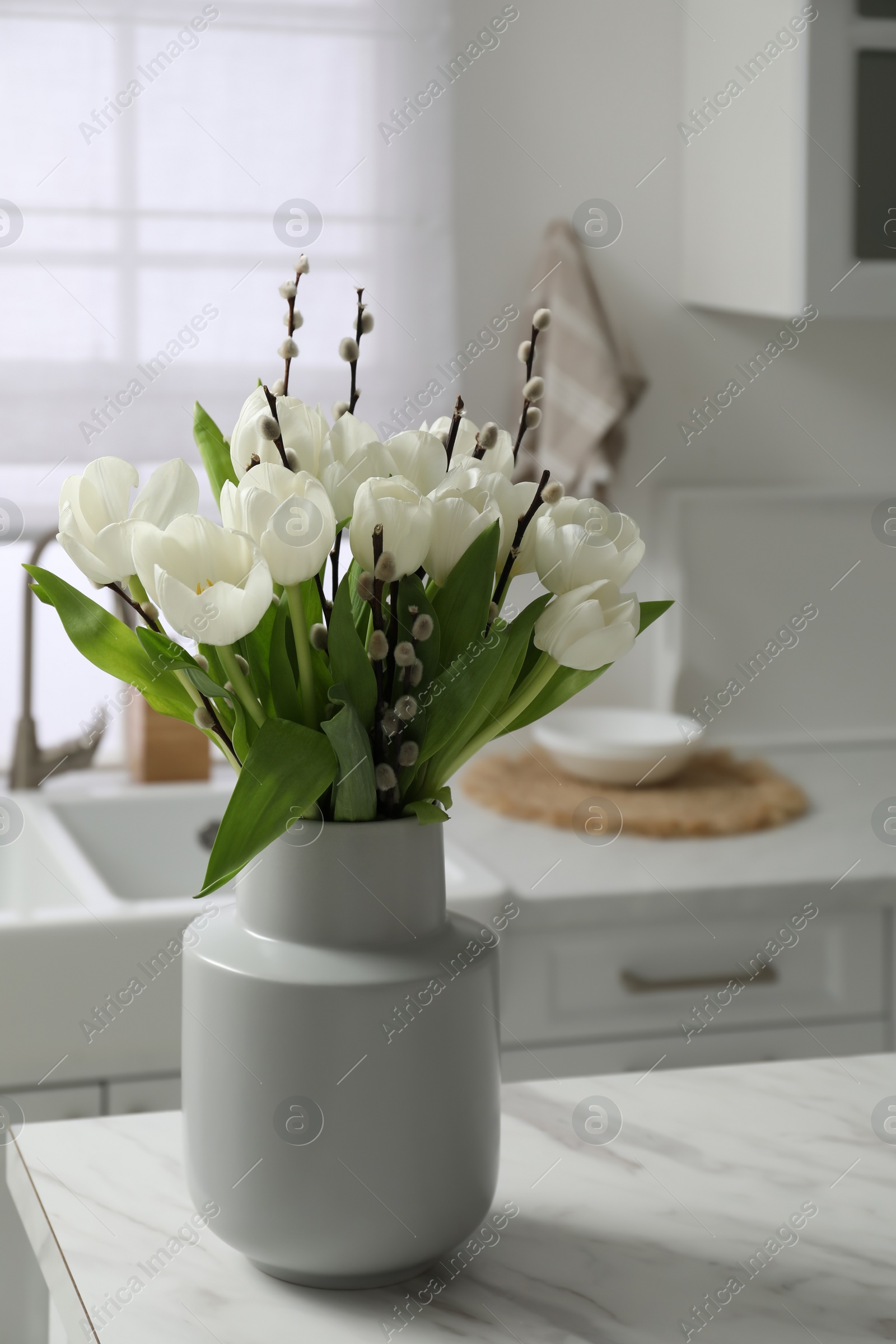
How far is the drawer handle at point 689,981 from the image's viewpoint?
149cm

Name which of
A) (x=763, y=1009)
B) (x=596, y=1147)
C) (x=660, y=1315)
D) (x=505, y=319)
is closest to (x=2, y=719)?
(x=505, y=319)

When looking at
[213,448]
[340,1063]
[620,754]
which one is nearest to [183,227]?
[620,754]

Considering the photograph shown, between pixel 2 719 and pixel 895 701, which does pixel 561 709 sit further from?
pixel 2 719

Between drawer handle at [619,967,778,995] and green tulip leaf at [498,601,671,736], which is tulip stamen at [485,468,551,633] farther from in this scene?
drawer handle at [619,967,778,995]

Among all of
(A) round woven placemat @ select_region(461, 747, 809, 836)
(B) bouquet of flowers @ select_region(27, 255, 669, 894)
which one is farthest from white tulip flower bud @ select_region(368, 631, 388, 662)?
(A) round woven placemat @ select_region(461, 747, 809, 836)

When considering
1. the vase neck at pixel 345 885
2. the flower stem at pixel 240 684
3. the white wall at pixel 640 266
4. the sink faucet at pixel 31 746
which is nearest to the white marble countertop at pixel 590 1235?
the vase neck at pixel 345 885

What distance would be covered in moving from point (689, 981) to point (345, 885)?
0.94 meters

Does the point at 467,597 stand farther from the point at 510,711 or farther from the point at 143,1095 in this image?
the point at 143,1095

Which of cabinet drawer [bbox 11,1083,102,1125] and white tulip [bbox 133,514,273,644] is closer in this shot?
white tulip [bbox 133,514,273,644]

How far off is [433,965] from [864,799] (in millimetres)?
1319

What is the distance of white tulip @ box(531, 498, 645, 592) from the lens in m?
0.65

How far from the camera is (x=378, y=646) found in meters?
0.62

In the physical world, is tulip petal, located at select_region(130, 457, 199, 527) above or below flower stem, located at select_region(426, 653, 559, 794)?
above

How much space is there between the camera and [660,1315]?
661 mm
